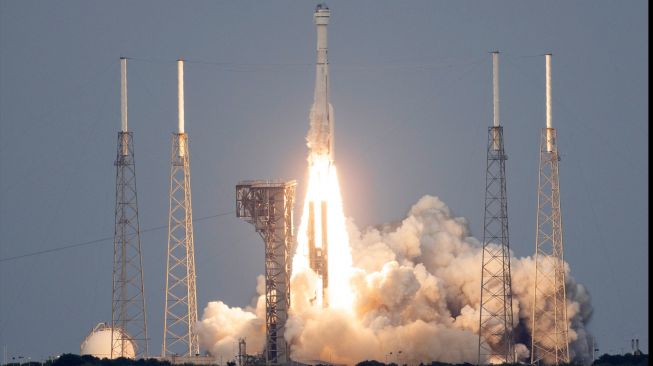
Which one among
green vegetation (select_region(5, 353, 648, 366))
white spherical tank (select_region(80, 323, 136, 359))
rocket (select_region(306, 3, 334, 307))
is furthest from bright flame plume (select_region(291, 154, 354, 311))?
white spherical tank (select_region(80, 323, 136, 359))

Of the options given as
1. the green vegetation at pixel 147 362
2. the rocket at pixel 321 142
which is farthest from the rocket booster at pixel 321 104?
the green vegetation at pixel 147 362

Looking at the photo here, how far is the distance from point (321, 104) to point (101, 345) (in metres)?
14.4

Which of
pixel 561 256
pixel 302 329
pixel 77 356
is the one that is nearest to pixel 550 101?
pixel 561 256

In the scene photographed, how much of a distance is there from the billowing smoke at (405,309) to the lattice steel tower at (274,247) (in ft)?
3.40

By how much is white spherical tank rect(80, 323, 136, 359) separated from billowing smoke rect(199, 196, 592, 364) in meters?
3.34

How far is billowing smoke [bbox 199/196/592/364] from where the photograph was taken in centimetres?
8512

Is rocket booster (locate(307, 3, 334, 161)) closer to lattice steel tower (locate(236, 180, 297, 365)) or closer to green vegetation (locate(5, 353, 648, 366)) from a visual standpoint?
lattice steel tower (locate(236, 180, 297, 365))

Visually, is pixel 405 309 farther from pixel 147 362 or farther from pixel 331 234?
pixel 147 362

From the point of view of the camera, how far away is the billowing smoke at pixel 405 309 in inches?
3351

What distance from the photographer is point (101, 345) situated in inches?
3546

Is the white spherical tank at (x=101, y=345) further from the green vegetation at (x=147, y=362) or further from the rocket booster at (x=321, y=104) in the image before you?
the rocket booster at (x=321, y=104)

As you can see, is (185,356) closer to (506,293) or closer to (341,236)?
(341,236)

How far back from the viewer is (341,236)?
291 ft

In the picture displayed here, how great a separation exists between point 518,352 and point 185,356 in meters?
14.6
